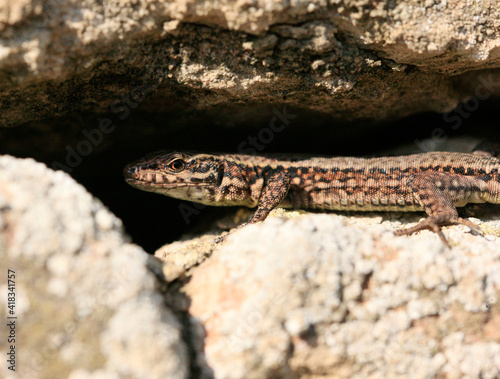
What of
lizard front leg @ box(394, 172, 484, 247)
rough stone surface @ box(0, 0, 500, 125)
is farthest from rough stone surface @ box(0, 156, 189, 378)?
lizard front leg @ box(394, 172, 484, 247)

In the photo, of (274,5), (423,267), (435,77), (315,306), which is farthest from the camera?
(435,77)

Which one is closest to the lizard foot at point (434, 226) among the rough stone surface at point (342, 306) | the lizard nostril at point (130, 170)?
the rough stone surface at point (342, 306)

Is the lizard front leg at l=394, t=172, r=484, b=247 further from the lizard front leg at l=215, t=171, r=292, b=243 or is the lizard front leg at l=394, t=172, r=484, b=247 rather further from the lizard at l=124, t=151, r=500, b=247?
the lizard front leg at l=215, t=171, r=292, b=243

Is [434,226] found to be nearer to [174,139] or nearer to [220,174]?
[220,174]

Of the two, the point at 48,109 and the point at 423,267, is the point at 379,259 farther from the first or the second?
the point at 48,109

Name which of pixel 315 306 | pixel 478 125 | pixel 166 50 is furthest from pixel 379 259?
pixel 478 125

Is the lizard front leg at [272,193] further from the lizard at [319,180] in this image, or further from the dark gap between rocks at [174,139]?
the dark gap between rocks at [174,139]
